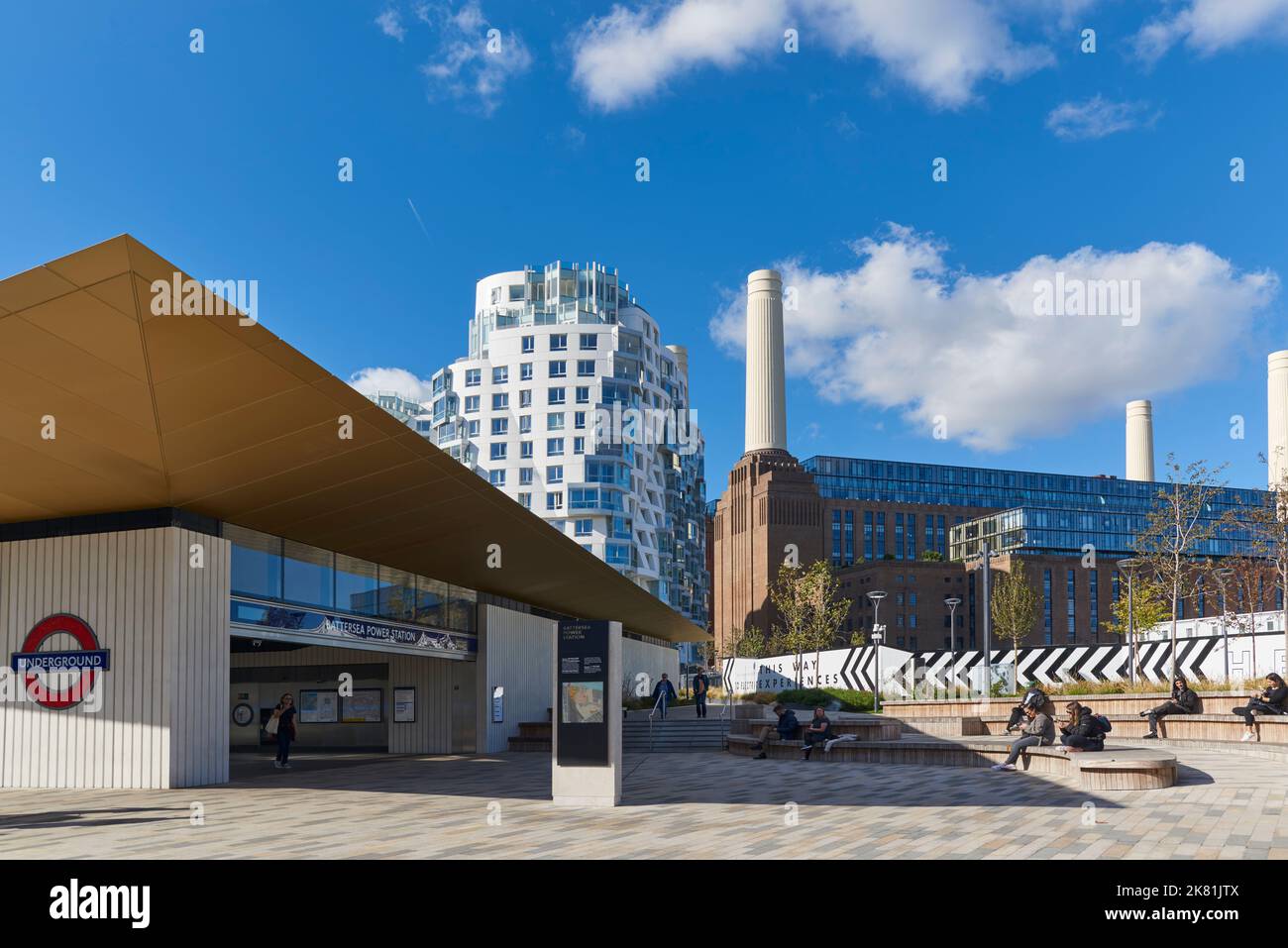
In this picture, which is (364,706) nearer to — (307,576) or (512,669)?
(512,669)

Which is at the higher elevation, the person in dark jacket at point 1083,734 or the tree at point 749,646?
the person in dark jacket at point 1083,734

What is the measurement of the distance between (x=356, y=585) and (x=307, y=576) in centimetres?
215

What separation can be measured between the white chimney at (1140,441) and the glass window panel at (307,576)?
153 m

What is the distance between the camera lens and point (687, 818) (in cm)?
1391

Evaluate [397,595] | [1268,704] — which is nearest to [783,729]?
[397,595]

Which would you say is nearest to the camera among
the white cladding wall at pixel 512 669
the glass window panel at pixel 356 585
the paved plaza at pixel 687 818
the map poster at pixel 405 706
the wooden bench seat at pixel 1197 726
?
the paved plaza at pixel 687 818

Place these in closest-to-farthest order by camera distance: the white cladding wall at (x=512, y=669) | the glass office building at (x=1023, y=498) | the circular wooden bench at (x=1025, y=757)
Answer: the circular wooden bench at (x=1025, y=757) < the white cladding wall at (x=512, y=669) < the glass office building at (x=1023, y=498)

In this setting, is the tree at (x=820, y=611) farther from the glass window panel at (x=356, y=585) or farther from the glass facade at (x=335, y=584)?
the glass window panel at (x=356, y=585)

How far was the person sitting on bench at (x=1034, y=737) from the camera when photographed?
65.8 feet

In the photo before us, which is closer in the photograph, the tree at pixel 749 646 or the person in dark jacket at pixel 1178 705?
the person in dark jacket at pixel 1178 705

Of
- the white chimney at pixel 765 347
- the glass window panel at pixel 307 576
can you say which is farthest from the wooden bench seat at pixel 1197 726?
the white chimney at pixel 765 347

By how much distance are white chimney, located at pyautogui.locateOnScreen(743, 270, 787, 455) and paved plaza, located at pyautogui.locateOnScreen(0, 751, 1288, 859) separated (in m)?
108
